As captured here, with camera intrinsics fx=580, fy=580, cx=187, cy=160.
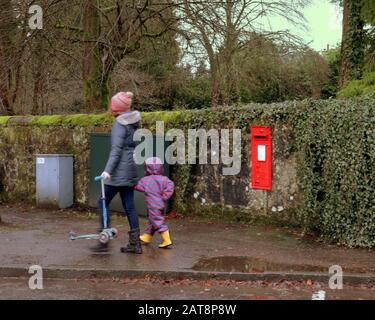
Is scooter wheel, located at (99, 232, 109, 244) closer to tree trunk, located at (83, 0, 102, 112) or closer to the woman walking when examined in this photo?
the woman walking

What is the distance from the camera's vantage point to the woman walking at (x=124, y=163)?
7293 millimetres

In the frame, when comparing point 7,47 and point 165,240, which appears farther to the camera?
point 7,47

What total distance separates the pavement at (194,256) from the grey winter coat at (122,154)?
3.19 ft

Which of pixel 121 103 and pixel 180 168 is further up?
pixel 121 103

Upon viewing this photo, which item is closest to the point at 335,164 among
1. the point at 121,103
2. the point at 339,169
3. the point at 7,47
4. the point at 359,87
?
the point at 339,169

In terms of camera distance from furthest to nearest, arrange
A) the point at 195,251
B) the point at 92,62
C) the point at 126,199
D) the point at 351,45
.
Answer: the point at 351,45, the point at 92,62, the point at 195,251, the point at 126,199

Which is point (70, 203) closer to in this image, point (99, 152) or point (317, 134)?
point (99, 152)

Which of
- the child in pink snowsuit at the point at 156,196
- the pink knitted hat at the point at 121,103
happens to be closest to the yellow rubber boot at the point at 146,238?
the child in pink snowsuit at the point at 156,196

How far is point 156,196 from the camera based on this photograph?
793 cm

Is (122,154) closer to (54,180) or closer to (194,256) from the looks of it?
(194,256)

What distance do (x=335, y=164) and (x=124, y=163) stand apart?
116 inches

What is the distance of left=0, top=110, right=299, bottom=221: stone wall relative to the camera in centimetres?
929

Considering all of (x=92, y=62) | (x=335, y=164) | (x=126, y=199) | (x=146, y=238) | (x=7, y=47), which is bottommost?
(x=146, y=238)

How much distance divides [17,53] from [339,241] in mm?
9829
